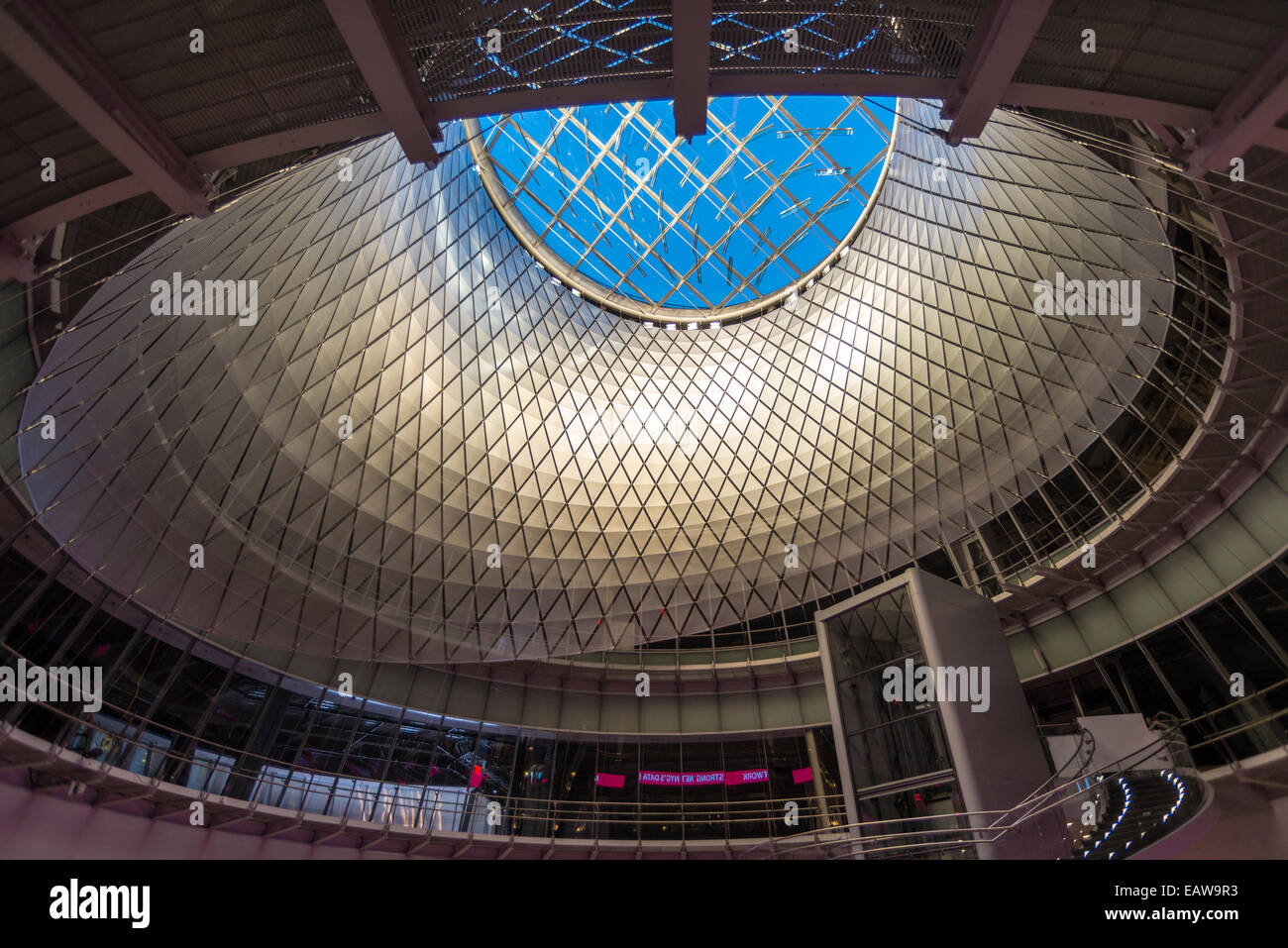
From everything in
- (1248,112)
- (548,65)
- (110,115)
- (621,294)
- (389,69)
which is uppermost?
(621,294)

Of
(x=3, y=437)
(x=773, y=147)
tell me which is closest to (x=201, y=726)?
(x=3, y=437)

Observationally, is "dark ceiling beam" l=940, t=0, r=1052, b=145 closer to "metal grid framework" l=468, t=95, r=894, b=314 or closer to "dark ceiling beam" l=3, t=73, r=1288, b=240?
"dark ceiling beam" l=3, t=73, r=1288, b=240

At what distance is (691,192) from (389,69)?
29.5m

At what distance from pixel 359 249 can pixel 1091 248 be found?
2807 centimetres

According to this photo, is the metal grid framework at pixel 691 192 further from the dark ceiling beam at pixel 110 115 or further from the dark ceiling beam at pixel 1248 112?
the dark ceiling beam at pixel 110 115

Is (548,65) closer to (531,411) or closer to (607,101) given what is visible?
(607,101)

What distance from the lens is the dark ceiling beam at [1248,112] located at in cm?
866

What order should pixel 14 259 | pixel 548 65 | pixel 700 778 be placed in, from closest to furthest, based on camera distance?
pixel 14 259 < pixel 548 65 < pixel 700 778

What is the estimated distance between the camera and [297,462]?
92.6 feet

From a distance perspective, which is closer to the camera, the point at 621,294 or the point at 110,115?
the point at 110,115

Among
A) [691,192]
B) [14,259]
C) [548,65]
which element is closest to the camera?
[14,259]

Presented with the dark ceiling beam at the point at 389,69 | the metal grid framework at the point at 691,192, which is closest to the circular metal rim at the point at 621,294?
the metal grid framework at the point at 691,192

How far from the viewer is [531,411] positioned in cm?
3472

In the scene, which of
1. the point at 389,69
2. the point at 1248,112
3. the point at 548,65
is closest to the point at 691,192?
the point at 548,65
